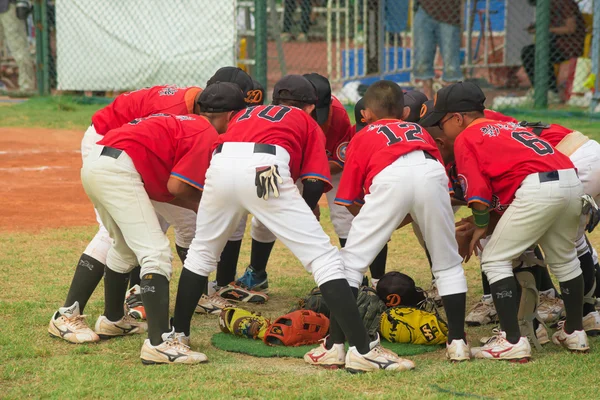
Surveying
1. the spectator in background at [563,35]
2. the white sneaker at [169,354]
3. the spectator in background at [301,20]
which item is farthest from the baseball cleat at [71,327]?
the spectator in background at [301,20]

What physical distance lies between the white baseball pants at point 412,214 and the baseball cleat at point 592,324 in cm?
115

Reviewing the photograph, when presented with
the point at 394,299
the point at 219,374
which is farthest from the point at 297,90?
the point at 219,374

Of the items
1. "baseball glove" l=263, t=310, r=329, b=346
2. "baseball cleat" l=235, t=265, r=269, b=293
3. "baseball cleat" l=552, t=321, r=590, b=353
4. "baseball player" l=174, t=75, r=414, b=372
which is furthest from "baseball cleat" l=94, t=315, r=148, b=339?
"baseball cleat" l=552, t=321, r=590, b=353

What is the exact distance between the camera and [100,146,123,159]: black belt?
4910mm

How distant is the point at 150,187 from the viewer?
16.5 ft

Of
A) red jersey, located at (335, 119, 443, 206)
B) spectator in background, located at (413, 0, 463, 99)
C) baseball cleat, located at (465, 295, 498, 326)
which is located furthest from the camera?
spectator in background, located at (413, 0, 463, 99)

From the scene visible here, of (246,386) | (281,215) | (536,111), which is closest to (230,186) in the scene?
(281,215)

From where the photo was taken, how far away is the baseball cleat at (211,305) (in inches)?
235

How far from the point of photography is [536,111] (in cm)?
1335

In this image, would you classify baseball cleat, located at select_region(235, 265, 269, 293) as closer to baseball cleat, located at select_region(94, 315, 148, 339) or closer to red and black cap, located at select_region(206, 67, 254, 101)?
baseball cleat, located at select_region(94, 315, 148, 339)

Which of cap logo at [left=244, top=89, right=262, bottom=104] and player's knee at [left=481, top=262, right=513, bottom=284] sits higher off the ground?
cap logo at [left=244, top=89, right=262, bottom=104]

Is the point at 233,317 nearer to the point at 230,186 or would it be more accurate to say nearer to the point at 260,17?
the point at 230,186

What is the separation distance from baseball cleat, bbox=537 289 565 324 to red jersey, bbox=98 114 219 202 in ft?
8.20

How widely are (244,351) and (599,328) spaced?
7.33ft
